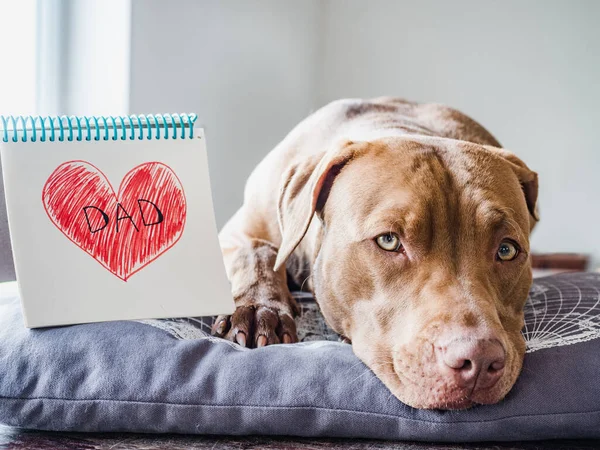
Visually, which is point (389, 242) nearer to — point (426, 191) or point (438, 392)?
point (426, 191)

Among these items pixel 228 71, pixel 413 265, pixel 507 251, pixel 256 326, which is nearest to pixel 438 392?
→ pixel 413 265

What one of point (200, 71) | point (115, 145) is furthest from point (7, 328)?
point (200, 71)

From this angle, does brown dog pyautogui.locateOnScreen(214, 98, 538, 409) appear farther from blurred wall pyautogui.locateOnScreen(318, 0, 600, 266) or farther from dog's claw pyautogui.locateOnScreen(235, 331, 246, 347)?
blurred wall pyautogui.locateOnScreen(318, 0, 600, 266)

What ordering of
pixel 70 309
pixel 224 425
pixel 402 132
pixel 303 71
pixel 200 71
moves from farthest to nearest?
1. pixel 303 71
2. pixel 200 71
3. pixel 402 132
4. pixel 70 309
5. pixel 224 425

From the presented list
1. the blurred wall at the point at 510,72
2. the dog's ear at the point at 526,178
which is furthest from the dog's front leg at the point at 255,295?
the blurred wall at the point at 510,72

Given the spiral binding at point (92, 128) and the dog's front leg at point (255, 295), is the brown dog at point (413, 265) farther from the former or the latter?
the spiral binding at point (92, 128)

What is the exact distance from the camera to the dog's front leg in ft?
5.84

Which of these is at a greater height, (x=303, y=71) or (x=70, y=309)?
(x=303, y=71)

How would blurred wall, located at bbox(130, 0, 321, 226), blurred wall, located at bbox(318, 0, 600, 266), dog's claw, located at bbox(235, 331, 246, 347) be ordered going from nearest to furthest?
dog's claw, located at bbox(235, 331, 246, 347), blurred wall, located at bbox(130, 0, 321, 226), blurred wall, located at bbox(318, 0, 600, 266)

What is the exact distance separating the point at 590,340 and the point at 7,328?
1.28m

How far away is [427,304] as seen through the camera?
4.84ft

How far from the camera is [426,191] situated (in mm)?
1636

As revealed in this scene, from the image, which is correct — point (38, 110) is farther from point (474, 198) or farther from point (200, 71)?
point (474, 198)

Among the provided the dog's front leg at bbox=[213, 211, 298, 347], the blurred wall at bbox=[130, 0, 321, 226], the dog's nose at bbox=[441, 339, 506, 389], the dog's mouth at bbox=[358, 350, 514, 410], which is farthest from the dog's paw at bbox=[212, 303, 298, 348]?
the blurred wall at bbox=[130, 0, 321, 226]
